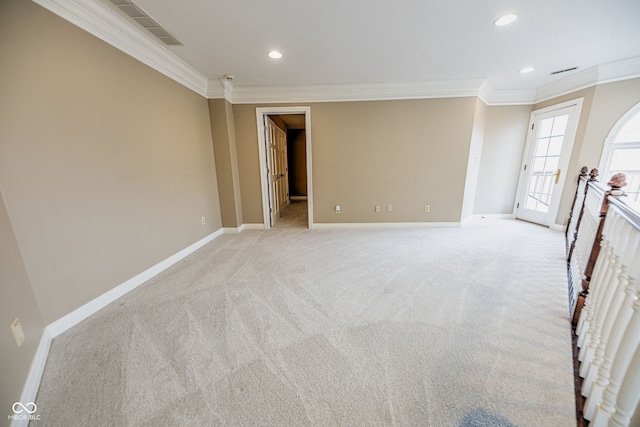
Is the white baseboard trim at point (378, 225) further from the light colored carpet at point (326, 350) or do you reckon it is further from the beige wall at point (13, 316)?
the beige wall at point (13, 316)

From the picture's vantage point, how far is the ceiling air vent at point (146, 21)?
185 cm

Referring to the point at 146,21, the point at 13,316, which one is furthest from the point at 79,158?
the point at 146,21

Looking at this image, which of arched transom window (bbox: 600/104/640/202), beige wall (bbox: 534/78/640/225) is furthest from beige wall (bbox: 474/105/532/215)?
arched transom window (bbox: 600/104/640/202)

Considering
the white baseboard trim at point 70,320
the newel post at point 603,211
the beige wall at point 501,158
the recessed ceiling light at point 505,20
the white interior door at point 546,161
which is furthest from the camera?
the beige wall at point 501,158

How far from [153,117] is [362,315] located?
309 centimetres

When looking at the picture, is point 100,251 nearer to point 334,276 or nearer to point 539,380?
point 334,276

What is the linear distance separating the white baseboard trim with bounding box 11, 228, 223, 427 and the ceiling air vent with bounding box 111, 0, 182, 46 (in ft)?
8.12

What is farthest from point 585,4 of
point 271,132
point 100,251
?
point 100,251

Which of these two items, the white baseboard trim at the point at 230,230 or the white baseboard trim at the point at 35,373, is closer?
the white baseboard trim at the point at 35,373

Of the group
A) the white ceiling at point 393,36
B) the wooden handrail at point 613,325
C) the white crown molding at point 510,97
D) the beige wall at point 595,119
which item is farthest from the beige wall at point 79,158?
the beige wall at point 595,119

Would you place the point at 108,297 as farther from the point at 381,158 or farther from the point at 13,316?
the point at 381,158

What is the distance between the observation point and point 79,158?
181 cm

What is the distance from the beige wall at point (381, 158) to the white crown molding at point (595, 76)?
154 cm

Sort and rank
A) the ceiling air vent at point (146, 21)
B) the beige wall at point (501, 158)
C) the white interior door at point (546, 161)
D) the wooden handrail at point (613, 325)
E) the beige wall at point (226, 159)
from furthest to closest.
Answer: the beige wall at point (501, 158)
the white interior door at point (546, 161)
the beige wall at point (226, 159)
the ceiling air vent at point (146, 21)
the wooden handrail at point (613, 325)
